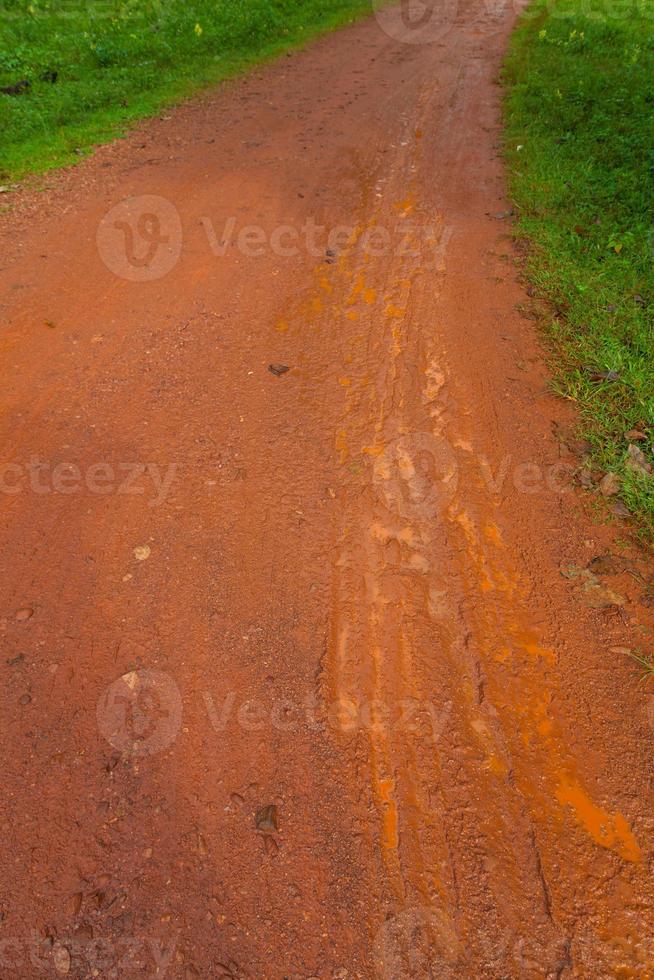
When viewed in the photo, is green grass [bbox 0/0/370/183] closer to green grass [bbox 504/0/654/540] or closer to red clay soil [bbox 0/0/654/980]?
red clay soil [bbox 0/0/654/980]

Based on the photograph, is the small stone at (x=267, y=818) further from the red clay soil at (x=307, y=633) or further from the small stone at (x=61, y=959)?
the small stone at (x=61, y=959)

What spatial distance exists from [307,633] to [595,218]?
496 cm

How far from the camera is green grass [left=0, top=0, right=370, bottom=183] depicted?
24.4 feet

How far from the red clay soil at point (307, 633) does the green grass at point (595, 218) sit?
0.26m

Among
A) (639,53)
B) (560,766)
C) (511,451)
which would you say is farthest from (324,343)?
(639,53)

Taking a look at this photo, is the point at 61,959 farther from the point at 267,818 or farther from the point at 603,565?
the point at 603,565

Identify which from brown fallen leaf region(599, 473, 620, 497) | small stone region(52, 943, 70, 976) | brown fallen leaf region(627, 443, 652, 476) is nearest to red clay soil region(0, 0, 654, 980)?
small stone region(52, 943, 70, 976)

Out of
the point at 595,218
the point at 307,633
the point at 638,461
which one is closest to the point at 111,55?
the point at 595,218

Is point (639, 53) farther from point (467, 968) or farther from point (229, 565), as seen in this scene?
point (467, 968)

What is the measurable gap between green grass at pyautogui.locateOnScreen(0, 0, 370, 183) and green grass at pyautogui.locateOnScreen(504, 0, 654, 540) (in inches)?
174

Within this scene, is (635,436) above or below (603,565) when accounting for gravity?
above

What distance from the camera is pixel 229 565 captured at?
10.0ft

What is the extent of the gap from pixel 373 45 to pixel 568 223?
27.1 feet

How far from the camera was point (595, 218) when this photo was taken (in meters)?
5.66
